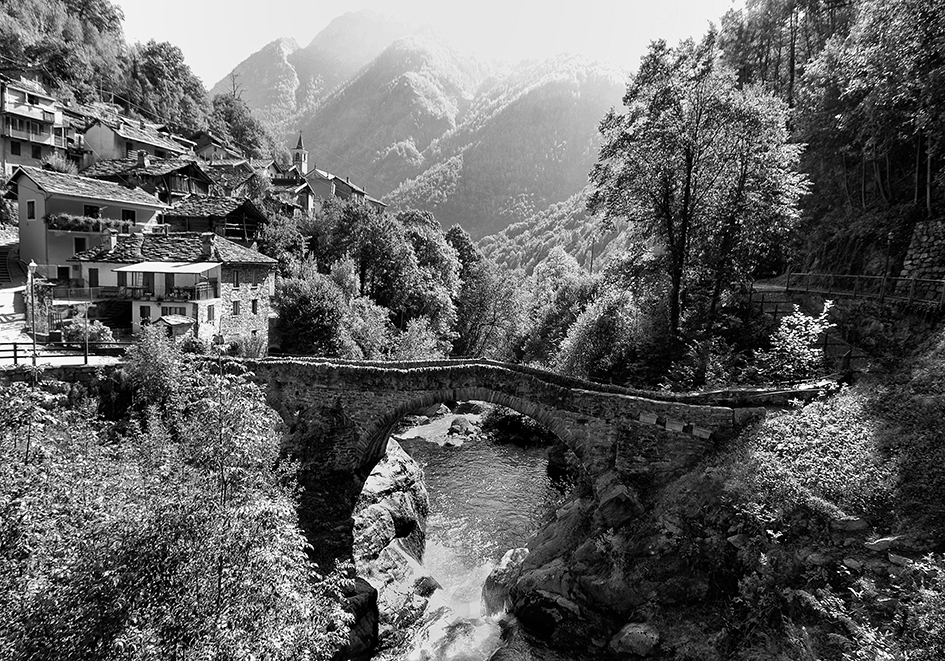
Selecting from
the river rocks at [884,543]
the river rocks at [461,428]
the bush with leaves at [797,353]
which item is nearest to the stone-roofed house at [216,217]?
the river rocks at [461,428]

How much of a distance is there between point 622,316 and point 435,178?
139 m

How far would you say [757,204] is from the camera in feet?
72.3

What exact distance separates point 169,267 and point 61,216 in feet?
48.7

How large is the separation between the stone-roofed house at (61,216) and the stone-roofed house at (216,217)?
3.16m

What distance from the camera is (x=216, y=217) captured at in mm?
41125

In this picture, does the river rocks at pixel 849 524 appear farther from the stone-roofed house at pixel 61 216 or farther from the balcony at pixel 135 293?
the stone-roofed house at pixel 61 216

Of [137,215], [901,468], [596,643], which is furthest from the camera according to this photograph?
[137,215]

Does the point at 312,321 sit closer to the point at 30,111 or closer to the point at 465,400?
the point at 465,400

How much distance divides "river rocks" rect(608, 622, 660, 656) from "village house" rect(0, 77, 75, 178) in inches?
2373

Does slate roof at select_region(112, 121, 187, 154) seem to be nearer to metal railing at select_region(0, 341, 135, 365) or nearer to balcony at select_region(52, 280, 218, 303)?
balcony at select_region(52, 280, 218, 303)

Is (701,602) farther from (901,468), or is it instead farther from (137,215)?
(137,215)

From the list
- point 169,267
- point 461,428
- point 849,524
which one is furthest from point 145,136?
point 849,524

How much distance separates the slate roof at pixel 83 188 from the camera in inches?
1391

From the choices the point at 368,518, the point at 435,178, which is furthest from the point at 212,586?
the point at 435,178
